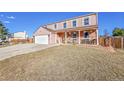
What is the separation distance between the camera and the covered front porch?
12827mm

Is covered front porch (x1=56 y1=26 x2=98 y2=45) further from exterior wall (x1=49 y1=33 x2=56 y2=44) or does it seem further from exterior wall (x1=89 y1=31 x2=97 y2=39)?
exterior wall (x1=49 y1=33 x2=56 y2=44)

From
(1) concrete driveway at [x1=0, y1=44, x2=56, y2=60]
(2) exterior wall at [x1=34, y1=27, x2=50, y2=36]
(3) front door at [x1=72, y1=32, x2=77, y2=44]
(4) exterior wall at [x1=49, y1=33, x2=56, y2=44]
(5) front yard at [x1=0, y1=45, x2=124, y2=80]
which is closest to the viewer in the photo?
(5) front yard at [x1=0, y1=45, x2=124, y2=80]

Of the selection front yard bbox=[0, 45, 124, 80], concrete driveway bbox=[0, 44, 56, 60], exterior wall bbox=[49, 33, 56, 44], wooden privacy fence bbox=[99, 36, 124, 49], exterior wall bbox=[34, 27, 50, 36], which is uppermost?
exterior wall bbox=[34, 27, 50, 36]

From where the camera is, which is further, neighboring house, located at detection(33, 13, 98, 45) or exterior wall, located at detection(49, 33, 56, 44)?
exterior wall, located at detection(49, 33, 56, 44)

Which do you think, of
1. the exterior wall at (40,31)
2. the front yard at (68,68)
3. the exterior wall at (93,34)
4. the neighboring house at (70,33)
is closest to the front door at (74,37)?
the neighboring house at (70,33)

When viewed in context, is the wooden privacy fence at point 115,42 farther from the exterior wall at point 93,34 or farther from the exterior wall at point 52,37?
the exterior wall at point 52,37

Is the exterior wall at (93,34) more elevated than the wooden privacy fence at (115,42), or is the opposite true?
the exterior wall at (93,34)

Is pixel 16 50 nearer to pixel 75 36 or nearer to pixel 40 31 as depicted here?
pixel 40 31

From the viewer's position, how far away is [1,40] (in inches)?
384

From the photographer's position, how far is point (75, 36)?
47.3 feet

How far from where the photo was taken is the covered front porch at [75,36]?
12.8 m

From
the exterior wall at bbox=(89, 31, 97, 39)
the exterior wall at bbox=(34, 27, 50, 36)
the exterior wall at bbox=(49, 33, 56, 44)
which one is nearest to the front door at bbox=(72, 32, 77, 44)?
the exterior wall at bbox=(89, 31, 97, 39)

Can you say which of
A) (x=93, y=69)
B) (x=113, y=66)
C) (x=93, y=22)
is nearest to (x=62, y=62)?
(x=93, y=69)
